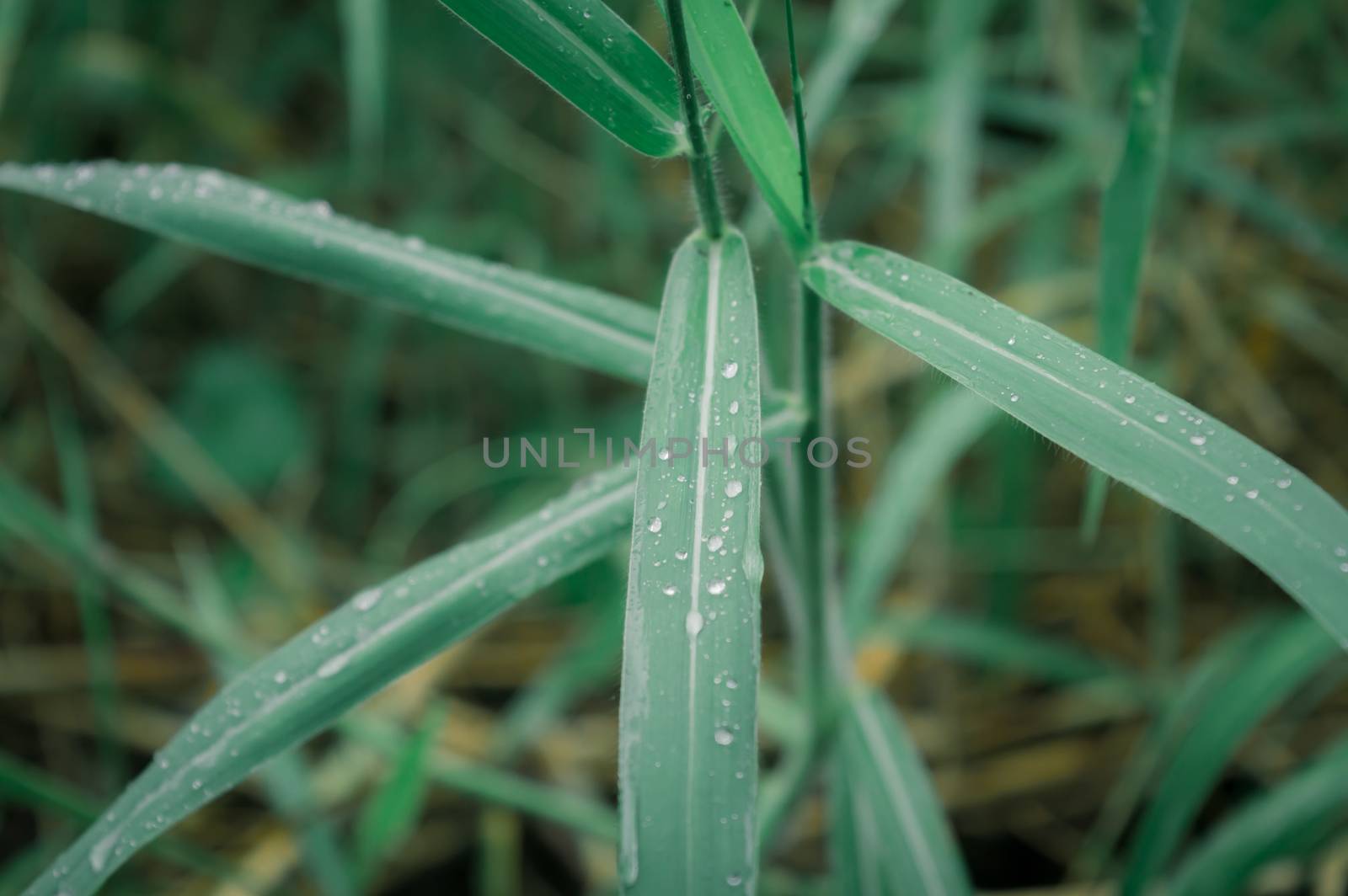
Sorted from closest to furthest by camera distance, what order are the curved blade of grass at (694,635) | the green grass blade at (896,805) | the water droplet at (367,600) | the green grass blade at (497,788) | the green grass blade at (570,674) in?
the curved blade of grass at (694,635)
the water droplet at (367,600)
the green grass blade at (896,805)
the green grass blade at (497,788)
the green grass blade at (570,674)

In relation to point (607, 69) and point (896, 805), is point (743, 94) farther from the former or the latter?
point (896, 805)

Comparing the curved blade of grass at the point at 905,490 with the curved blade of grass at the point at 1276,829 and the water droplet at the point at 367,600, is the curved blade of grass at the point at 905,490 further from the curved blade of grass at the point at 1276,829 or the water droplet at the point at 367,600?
the water droplet at the point at 367,600

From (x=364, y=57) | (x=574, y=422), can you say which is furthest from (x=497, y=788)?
(x=364, y=57)

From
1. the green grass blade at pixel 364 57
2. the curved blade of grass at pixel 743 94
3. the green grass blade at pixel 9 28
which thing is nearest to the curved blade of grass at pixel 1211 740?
the curved blade of grass at pixel 743 94

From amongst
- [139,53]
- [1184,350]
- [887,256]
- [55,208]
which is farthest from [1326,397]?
[55,208]

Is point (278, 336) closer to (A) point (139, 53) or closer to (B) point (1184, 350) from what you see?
(A) point (139, 53)

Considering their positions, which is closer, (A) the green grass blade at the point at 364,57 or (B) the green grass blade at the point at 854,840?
(B) the green grass blade at the point at 854,840

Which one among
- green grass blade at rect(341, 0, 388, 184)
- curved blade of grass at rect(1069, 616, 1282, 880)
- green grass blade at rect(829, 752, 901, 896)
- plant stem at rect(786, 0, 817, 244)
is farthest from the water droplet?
curved blade of grass at rect(1069, 616, 1282, 880)

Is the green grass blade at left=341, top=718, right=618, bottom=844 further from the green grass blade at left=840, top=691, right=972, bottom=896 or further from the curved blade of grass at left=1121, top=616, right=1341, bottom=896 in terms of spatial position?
the curved blade of grass at left=1121, top=616, right=1341, bottom=896
